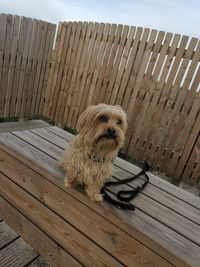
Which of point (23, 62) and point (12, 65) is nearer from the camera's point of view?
point (12, 65)

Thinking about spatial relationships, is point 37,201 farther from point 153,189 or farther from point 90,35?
point 90,35

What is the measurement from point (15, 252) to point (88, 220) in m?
0.58

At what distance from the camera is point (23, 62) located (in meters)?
4.23

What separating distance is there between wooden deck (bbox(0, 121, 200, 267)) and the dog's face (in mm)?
523

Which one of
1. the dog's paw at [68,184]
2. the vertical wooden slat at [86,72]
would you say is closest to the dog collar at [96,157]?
the dog's paw at [68,184]

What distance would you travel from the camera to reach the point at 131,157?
404 cm

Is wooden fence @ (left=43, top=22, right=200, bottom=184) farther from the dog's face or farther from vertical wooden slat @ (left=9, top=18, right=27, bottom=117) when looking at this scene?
the dog's face

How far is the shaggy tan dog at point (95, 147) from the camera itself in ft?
6.14

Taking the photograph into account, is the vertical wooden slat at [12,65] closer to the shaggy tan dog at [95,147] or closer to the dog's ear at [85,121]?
the shaggy tan dog at [95,147]

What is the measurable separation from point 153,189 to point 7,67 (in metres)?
3.23

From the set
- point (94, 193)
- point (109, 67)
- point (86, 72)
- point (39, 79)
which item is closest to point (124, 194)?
point (94, 193)

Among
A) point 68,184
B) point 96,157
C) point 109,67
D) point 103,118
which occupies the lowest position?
point 68,184

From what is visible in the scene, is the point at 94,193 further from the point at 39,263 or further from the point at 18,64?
the point at 18,64

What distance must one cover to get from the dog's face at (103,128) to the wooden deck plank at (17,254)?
36.3 inches
